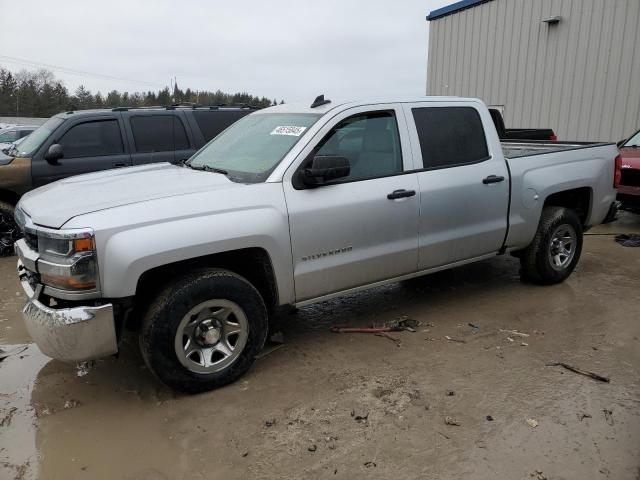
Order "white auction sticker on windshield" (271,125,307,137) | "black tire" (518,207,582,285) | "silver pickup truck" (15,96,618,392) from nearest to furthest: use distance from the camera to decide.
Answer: "silver pickup truck" (15,96,618,392), "white auction sticker on windshield" (271,125,307,137), "black tire" (518,207,582,285)

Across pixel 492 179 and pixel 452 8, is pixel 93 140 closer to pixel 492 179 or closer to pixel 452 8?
pixel 492 179

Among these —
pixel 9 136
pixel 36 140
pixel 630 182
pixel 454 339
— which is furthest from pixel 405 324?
pixel 9 136

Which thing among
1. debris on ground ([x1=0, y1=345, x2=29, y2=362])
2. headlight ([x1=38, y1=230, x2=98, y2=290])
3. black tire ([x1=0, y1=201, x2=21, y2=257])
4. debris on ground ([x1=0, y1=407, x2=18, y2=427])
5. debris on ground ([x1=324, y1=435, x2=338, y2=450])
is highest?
headlight ([x1=38, y1=230, x2=98, y2=290])

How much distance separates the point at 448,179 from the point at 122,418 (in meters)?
3.07

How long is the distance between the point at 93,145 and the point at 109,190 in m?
4.03

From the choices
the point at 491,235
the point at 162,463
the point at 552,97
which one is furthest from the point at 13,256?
the point at 552,97

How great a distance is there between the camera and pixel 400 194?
4137 mm

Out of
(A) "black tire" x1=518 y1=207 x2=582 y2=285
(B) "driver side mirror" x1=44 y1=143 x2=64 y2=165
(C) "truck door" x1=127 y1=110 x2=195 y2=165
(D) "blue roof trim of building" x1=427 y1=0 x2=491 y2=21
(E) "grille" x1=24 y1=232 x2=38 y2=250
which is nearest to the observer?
(E) "grille" x1=24 y1=232 x2=38 y2=250

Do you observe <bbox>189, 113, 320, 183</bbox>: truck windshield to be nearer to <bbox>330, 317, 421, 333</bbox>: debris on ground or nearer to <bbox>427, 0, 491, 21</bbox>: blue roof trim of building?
<bbox>330, 317, 421, 333</bbox>: debris on ground

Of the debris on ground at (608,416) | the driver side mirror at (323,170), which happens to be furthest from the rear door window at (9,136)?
the debris on ground at (608,416)

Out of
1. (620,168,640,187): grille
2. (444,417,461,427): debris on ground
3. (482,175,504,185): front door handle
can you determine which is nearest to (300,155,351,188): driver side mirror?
(482,175,504,185): front door handle

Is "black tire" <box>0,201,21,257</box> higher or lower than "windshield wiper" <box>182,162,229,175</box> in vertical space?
lower

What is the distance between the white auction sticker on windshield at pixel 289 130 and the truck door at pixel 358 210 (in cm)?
17

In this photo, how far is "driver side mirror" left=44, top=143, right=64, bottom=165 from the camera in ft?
22.2
